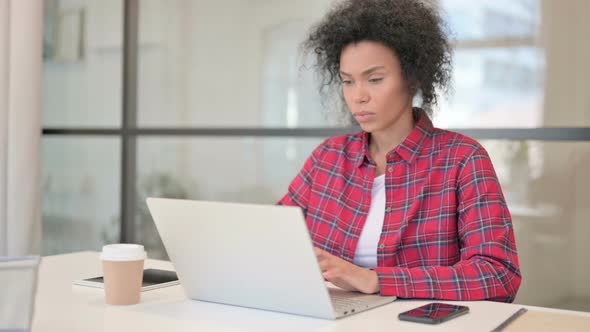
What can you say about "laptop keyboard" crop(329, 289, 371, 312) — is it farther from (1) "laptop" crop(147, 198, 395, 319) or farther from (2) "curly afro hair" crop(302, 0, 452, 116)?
(2) "curly afro hair" crop(302, 0, 452, 116)

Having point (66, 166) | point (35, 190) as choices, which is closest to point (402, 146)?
point (35, 190)

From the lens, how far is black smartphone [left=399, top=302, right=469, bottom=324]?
1.15 m

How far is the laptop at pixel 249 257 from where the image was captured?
1104 mm

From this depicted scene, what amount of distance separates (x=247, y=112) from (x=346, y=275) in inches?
70.9

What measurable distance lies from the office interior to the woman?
0.27m

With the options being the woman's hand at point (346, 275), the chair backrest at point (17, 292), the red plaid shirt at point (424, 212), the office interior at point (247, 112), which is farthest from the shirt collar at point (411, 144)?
the chair backrest at point (17, 292)

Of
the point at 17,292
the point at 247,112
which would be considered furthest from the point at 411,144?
the point at 247,112

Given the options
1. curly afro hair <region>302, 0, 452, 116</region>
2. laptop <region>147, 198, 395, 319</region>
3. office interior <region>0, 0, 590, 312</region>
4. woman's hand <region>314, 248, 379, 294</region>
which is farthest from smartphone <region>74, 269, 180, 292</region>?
office interior <region>0, 0, 590, 312</region>

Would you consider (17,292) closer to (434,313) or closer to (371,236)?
(434,313)

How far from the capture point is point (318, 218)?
180cm

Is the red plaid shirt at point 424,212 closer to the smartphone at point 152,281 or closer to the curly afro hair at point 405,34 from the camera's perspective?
the curly afro hair at point 405,34

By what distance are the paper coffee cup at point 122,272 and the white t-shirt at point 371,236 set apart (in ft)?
1.89

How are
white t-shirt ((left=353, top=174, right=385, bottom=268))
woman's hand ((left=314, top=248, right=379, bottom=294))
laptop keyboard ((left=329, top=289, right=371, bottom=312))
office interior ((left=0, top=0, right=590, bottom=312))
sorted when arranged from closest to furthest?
laptop keyboard ((left=329, top=289, right=371, bottom=312)), woman's hand ((left=314, top=248, right=379, bottom=294)), white t-shirt ((left=353, top=174, right=385, bottom=268)), office interior ((left=0, top=0, right=590, bottom=312))

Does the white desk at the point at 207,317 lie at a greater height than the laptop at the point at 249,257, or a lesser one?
lesser
